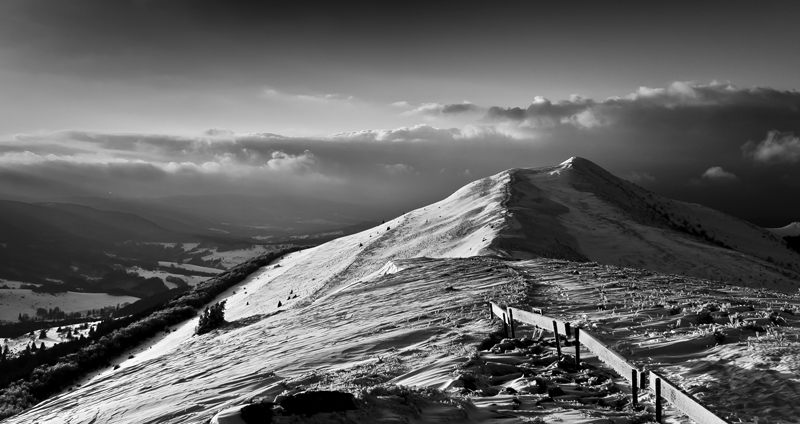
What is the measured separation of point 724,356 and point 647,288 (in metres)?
10.1

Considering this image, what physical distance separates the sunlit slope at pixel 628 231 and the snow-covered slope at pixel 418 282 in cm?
22

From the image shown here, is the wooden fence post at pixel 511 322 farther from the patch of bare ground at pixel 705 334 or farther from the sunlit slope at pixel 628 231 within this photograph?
the sunlit slope at pixel 628 231

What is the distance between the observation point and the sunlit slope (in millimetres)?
40125

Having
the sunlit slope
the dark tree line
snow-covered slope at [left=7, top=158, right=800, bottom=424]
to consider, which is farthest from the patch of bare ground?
the dark tree line

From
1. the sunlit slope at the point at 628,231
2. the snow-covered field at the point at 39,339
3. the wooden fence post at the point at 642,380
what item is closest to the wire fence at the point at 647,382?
the wooden fence post at the point at 642,380

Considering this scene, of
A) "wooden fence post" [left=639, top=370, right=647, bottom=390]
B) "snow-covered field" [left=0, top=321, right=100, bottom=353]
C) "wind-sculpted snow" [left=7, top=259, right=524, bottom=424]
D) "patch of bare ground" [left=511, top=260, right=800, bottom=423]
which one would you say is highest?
"wooden fence post" [left=639, top=370, right=647, bottom=390]

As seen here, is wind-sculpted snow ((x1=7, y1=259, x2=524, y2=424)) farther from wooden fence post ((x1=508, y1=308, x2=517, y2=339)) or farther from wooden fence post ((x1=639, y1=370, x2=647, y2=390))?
wooden fence post ((x1=639, y1=370, x2=647, y2=390))

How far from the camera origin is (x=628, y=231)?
168 ft

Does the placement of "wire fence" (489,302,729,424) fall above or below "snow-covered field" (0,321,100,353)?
above

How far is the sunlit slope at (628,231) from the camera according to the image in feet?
132

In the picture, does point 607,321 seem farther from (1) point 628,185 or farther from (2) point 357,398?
(1) point 628,185

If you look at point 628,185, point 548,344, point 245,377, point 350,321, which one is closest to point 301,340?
point 350,321

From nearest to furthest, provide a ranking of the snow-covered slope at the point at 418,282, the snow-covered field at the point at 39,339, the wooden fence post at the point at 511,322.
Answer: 1. the wooden fence post at the point at 511,322
2. the snow-covered slope at the point at 418,282
3. the snow-covered field at the point at 39,339

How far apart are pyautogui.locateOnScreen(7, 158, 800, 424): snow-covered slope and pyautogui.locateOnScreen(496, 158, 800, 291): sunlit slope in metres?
0.22
